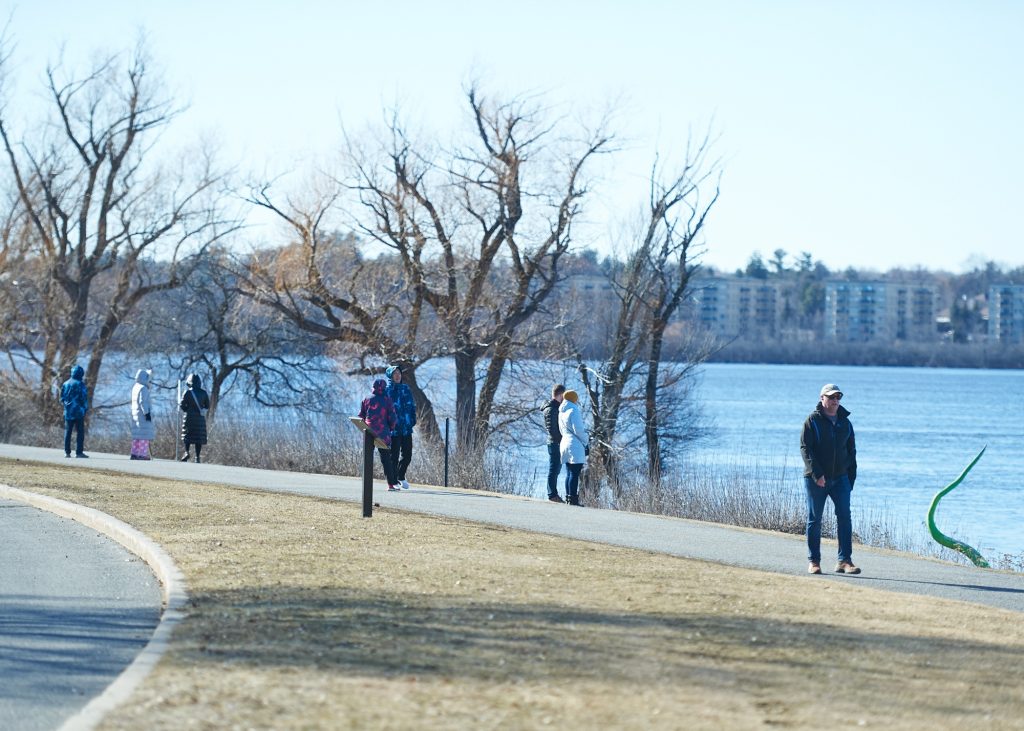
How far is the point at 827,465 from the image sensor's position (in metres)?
12.7

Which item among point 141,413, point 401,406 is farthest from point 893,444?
point 401,406

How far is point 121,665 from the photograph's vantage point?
7.93 meters

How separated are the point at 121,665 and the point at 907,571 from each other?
821 centimetres

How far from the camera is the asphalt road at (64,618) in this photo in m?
7.15

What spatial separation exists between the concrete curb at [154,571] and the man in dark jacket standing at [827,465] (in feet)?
18.7

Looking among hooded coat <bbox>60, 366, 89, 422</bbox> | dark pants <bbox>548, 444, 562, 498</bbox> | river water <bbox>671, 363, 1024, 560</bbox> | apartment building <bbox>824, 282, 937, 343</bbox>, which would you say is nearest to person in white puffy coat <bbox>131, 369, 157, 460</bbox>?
hooded coat <bbox>60, 366, 89, 422</bbox>

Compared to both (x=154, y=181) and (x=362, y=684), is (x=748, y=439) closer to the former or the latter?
(x=154, y=181)

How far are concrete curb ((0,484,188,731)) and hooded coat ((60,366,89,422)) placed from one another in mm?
6470

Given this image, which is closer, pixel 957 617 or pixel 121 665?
pixel 121 665

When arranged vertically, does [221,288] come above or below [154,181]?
below

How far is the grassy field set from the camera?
6.45 meters

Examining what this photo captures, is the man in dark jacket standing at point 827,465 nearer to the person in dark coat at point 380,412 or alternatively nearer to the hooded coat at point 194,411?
the person in dark coat at point 380,412

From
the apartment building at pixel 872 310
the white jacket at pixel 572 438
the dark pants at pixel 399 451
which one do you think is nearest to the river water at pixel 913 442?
the white jacket at pixel 572 438

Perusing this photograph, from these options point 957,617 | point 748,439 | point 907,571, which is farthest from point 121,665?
point 748,439
